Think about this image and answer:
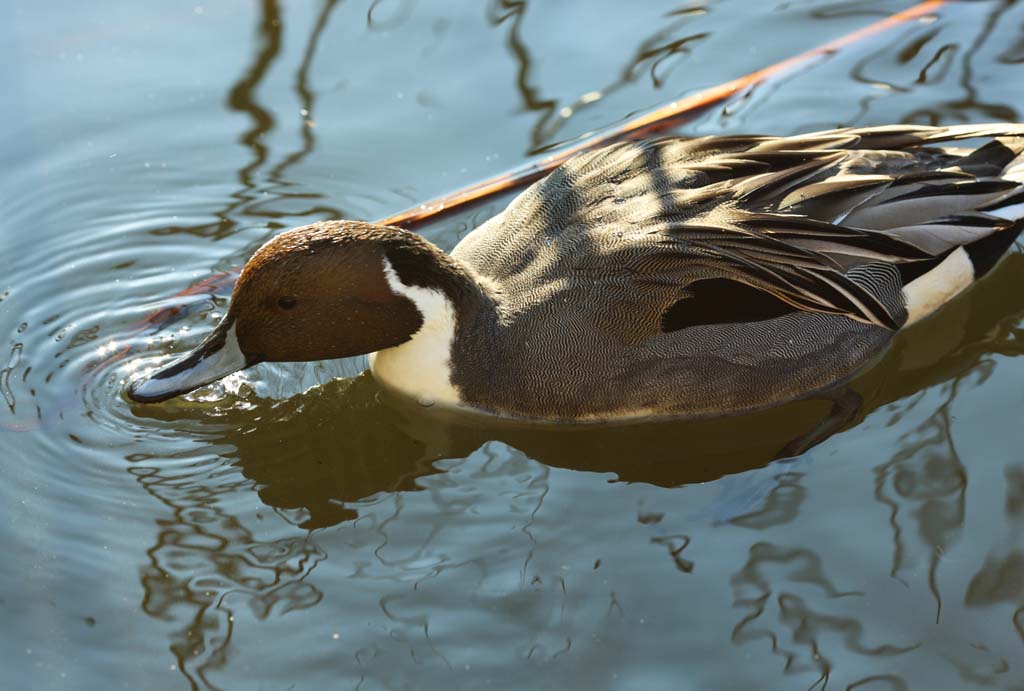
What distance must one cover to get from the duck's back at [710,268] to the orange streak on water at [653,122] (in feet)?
2.18

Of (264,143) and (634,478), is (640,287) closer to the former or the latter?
(634,478)

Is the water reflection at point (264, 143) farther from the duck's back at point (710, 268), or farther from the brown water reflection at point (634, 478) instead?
the duck's back at point (710, 268)

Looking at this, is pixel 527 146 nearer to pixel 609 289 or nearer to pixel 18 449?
pixel 609 289

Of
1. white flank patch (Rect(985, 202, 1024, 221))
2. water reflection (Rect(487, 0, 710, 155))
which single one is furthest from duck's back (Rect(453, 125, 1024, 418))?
water reflection (Rect(487, 0, 710, 155))

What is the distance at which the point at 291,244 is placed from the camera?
4586 millimetres

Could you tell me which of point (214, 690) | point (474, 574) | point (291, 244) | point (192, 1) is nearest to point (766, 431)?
point (474, 574)

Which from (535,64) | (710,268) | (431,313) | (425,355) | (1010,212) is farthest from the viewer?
(535,64)

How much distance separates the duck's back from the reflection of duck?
10 cm

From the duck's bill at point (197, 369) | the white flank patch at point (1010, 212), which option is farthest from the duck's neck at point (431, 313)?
the white flank patch at point (1010, 212)

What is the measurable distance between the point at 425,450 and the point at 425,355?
346 mm

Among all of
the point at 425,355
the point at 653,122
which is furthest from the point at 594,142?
the point at 425,355

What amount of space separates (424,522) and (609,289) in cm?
102

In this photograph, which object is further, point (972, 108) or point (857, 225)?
point (972, 108)

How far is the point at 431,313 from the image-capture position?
477 centimetres
